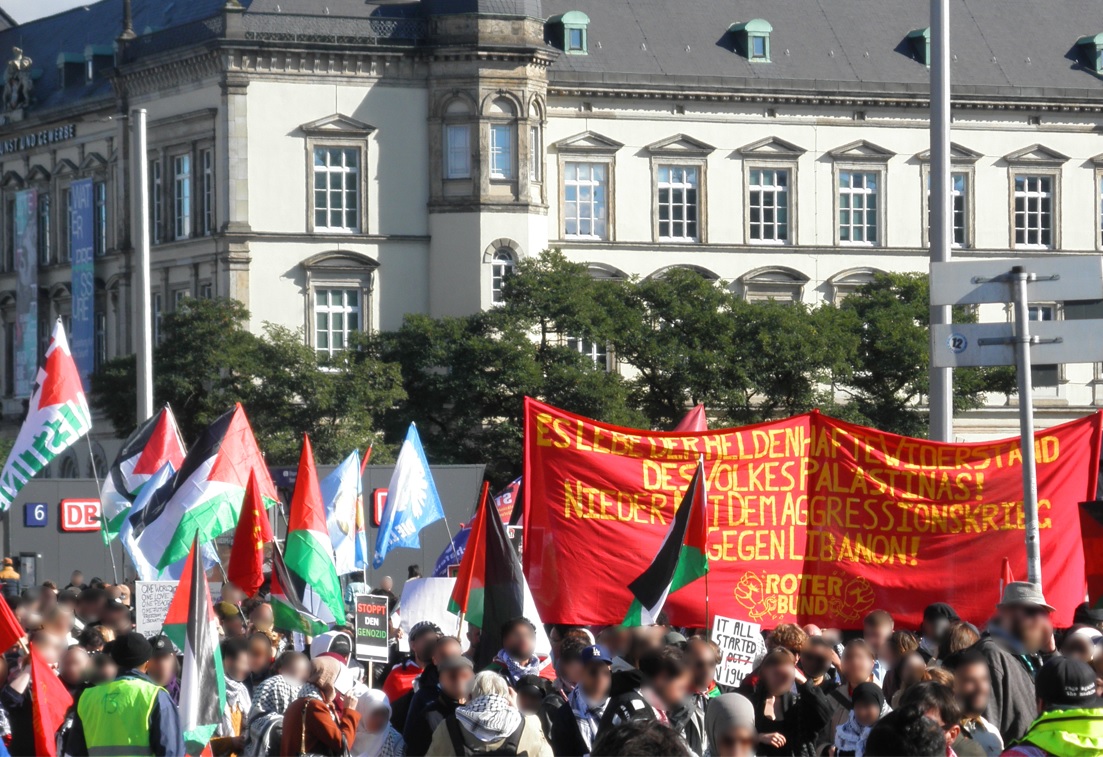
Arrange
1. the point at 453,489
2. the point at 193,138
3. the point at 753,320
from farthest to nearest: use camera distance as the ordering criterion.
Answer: the point at 193,138
the point at 753,320
the point at 453,489

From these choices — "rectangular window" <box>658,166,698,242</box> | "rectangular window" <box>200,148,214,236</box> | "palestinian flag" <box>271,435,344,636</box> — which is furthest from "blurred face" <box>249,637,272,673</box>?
"rectangular window" <box>658,166,698,242</box>

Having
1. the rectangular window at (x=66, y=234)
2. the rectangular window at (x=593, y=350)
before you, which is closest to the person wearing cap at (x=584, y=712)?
the rectangular window at (x=593, y=350)

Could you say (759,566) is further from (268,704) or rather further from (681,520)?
(268,704)

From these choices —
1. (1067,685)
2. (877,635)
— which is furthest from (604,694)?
(877,635)

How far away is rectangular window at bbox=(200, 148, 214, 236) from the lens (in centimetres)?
6656

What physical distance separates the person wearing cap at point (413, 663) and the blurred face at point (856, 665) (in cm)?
292

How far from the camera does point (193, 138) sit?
67000 mm

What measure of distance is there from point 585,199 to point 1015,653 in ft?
190

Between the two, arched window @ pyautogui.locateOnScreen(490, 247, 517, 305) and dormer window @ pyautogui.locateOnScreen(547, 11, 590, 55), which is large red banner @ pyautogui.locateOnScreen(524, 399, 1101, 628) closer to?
arched window @ pyautogui.locateOnScreen(490, 247, 517, 305)

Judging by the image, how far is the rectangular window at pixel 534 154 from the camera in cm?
6719

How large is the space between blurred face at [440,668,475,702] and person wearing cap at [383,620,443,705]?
225cm

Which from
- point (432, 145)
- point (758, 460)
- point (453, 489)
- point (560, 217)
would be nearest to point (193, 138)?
point (432, 145)

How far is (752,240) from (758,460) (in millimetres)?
56670

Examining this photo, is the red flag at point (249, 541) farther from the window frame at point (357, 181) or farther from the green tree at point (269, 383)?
the window frame at point (357, 181)
